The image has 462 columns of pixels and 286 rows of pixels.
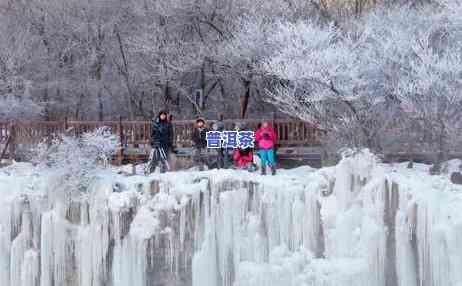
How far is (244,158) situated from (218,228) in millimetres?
1566

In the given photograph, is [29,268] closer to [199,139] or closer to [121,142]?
[121,142]

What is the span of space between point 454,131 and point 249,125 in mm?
4187

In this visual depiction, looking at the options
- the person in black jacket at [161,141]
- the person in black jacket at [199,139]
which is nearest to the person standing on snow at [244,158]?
the person in black jacket at [199,139]

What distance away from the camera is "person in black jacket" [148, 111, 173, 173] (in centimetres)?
1255

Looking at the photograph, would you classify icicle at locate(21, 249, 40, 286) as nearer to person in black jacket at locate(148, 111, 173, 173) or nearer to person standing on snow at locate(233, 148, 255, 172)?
person in black jacket at locate(148, 111, 173, 173)

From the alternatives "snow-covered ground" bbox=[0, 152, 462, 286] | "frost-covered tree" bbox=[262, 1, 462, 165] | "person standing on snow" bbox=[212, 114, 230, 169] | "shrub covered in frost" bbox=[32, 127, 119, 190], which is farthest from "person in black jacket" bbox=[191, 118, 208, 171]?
"frost-covered tree" bbox=[262, 1, 462, 165]

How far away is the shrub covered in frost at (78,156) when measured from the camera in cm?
1236

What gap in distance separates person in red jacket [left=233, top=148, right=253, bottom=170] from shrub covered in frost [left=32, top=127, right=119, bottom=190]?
253 centimetres

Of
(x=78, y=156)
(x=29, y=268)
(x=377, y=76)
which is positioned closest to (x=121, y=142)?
(x=78, y=156)

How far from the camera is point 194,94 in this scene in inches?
683

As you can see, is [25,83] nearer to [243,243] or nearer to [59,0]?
[59,0]

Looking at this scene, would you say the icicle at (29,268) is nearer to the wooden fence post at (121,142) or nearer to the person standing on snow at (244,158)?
the wooden fence post at (121,142)

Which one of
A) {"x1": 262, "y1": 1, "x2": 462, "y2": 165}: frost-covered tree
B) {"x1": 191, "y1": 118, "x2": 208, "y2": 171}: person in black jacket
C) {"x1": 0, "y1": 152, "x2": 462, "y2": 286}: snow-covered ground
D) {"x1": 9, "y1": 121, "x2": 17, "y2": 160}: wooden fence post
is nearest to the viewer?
{"x1": 0, "y1": 152, "x2": 462, "y2": 286}: snow-covered ground

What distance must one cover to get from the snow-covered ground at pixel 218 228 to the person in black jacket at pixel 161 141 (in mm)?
355
